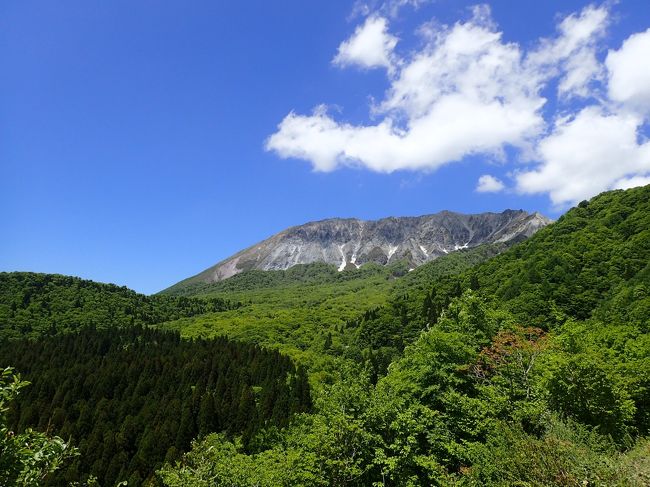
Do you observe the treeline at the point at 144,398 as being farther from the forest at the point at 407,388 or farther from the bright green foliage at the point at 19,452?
the bright green foliage at the point at 19,452

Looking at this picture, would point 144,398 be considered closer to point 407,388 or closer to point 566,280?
point 407,388

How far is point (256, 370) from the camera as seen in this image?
418 ft

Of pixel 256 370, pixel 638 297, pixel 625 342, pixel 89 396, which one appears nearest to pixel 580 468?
pixel 625 342

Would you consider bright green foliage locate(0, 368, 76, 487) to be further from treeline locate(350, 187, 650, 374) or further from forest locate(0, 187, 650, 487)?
treeline locate(350, 187, 650, 374)

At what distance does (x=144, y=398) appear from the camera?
11200 cm

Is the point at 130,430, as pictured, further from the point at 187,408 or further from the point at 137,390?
the point at 137,390

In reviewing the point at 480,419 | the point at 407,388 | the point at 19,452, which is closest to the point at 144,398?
the point at 407,388

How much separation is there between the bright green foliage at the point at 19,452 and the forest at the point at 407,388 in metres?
0.13

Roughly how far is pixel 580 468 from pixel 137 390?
4736 inches

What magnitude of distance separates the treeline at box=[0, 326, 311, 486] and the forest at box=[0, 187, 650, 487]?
0.50 m

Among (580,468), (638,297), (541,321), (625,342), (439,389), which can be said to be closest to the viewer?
(580,468)

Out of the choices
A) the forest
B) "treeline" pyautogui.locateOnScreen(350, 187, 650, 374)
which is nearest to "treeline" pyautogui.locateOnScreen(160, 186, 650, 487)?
the forest

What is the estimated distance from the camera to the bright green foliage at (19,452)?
10.4m

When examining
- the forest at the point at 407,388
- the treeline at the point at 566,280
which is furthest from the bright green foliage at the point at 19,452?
the treeline at the point at 566,280
